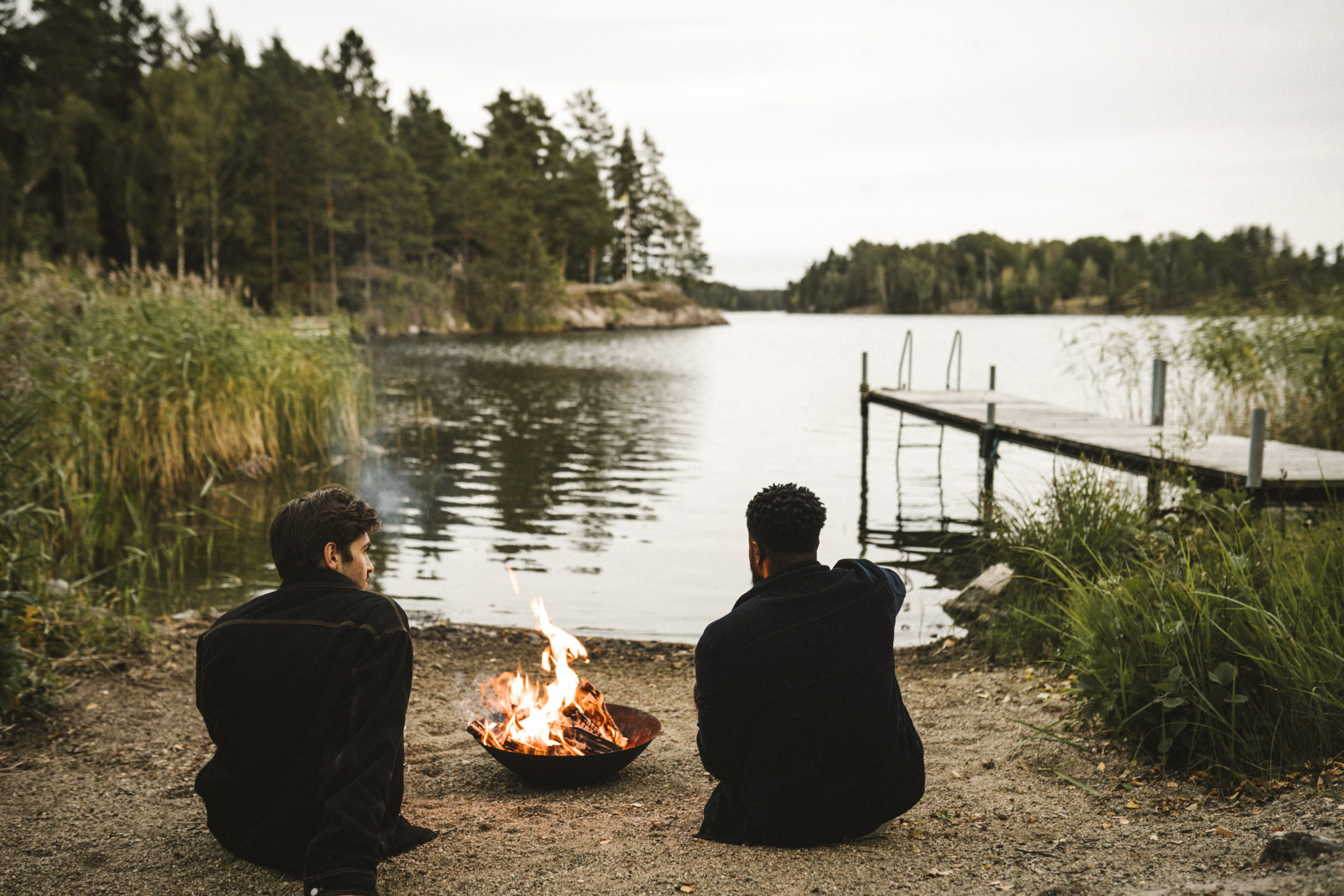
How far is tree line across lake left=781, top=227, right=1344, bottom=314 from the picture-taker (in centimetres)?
1435

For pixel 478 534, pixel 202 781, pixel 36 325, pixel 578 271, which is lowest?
pixel 478 534

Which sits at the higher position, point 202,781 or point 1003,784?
point 202,781

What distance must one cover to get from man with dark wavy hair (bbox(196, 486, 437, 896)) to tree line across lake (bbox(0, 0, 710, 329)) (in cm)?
2695

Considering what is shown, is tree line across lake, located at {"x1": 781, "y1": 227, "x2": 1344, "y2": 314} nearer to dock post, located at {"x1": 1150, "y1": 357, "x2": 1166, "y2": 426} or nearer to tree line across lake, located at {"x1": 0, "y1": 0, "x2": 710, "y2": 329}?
dock post, located at {"x1": 1150, "y1": 357, "x2": 1166, "y2": 426}

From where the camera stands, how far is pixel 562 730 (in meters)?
4.46

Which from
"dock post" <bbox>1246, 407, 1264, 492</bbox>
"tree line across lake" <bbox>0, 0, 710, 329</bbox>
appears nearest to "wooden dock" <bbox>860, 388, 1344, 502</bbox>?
"dock post" <bbox>1246, 407, 1264, 492</bbox>

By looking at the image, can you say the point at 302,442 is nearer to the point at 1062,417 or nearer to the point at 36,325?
the point at 36,325

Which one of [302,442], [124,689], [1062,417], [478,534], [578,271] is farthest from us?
[578,271]

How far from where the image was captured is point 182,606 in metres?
8.54

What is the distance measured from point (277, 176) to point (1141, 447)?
53.1 meters

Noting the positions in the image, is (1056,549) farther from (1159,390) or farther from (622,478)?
(622,478)

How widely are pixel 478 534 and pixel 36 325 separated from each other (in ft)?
18.3

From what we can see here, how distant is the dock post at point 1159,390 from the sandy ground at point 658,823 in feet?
25.4

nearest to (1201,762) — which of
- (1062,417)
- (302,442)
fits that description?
(1062,417)
